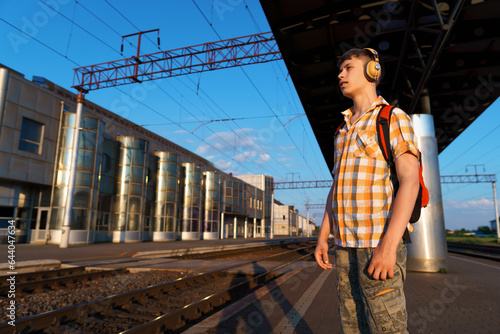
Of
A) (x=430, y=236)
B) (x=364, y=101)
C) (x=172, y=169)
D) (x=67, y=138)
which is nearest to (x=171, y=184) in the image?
(x=172, y=169)

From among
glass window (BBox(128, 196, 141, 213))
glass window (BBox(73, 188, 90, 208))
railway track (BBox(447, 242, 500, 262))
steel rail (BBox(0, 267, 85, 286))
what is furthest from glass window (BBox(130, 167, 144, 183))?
railway track (BBox(447, 242, 500, 262))

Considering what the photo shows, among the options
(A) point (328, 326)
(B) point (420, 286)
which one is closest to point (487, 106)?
(B) point (420, 286)

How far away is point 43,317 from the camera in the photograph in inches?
176

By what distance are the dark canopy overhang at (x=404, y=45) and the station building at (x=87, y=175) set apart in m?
17.1

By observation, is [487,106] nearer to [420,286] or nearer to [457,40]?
[457,40]

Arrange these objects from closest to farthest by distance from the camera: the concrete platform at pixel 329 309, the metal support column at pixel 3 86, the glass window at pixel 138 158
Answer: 1. the concrete platform at pixel 329 309
2. the metal support column at pixel 3 86
3. the glass window at pixel 138 158

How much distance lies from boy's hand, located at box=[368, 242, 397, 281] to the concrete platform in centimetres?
277

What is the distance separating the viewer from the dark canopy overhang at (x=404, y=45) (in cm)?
697

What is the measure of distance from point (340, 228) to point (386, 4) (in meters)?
6.83

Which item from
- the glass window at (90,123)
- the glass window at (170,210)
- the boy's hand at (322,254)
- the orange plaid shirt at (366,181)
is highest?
the glass window at (90,123)

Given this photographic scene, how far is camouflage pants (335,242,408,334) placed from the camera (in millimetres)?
1516

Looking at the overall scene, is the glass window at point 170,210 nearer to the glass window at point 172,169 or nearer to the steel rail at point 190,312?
the glass window at point 172,169

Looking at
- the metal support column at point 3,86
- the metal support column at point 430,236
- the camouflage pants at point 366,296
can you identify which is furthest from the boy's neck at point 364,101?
the metal support column at point 3,86

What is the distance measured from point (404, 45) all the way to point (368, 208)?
7.36 m
